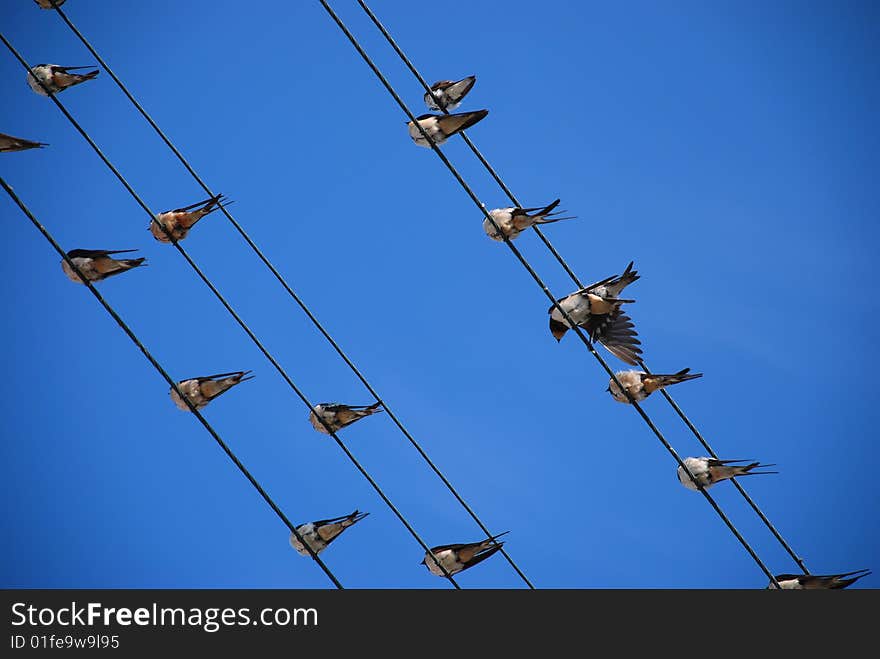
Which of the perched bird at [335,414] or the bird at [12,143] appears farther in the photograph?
the perched bird at [335,414]

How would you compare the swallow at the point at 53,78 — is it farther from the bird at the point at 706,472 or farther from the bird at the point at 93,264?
the bird at the point at 706,472

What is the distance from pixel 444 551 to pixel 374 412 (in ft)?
4.96

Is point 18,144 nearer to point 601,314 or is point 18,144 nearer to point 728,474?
point 601,314

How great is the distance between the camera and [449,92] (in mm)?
11375

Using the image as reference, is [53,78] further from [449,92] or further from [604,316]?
[604,316]

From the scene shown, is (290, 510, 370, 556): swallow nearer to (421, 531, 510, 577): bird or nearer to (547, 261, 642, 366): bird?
(421, 531, 510, 577): bird

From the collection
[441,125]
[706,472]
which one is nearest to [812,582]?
[706,472]

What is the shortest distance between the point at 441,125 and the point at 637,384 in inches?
117

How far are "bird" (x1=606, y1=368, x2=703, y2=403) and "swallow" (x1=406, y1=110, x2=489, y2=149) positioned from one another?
266cm

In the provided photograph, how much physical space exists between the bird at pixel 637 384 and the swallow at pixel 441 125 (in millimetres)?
2660

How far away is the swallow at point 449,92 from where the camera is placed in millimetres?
11266

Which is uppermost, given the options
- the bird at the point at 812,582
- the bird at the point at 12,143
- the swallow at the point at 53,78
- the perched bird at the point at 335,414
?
the swallow at the point at 53,78

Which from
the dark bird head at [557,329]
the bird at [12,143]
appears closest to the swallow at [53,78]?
the bird at [12,143]
